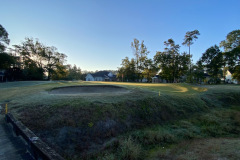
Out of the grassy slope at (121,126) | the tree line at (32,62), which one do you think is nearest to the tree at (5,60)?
the tree line at (32,62)

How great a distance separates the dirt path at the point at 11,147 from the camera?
9.52 ft

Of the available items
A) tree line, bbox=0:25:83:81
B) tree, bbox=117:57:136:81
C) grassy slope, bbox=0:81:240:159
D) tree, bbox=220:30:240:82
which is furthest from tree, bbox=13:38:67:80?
tree, bbox=220:30:240:82

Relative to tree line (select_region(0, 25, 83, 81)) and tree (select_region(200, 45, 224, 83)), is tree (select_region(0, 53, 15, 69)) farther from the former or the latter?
tree (select_region(200, 45, 224, 83))

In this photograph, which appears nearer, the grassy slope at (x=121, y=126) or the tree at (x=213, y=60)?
the grassy slope at (x=121, y=126)

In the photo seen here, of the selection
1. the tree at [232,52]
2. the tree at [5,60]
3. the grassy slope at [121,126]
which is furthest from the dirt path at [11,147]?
the tree at [232,52]

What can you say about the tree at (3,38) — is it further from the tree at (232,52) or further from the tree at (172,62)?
the tree at (232,52)

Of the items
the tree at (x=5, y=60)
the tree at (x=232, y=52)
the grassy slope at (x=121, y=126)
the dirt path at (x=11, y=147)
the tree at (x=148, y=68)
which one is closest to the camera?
the dirt path at (x=11, y=147)

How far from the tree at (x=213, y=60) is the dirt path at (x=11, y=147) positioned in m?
39.5

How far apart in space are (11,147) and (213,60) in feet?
132

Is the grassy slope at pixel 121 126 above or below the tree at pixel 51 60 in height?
below

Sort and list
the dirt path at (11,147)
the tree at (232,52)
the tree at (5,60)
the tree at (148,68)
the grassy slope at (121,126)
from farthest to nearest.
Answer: the tree at (148,68), the tree at (232,52), the tree at (5,60), the grassy slope at (121,126), the dirt path at (11,147)

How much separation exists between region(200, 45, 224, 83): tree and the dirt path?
39538 mm

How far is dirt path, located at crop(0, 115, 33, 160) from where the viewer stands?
2.90 m

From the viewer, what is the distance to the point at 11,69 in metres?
29.6
